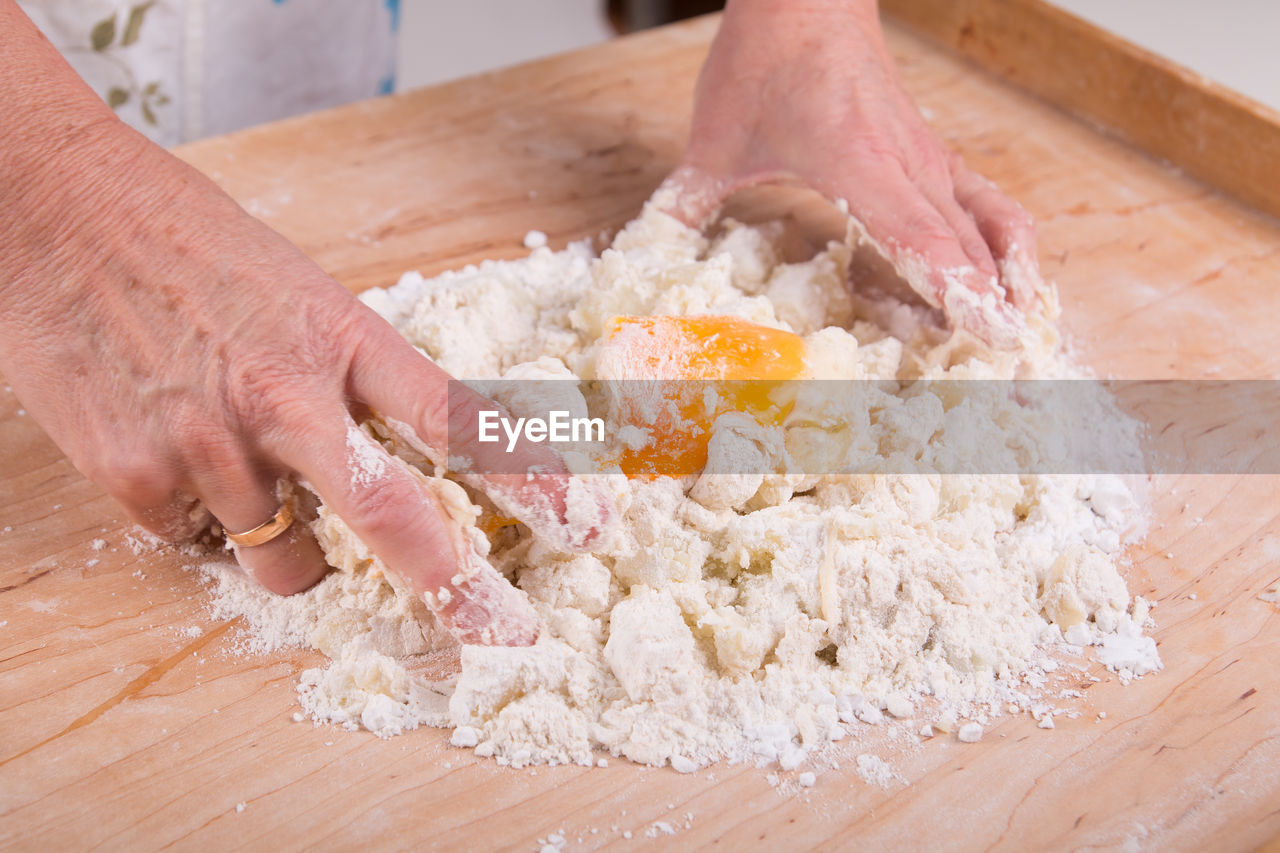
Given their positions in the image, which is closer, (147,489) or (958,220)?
(147,489)

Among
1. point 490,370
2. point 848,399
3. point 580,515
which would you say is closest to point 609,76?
point 490,370

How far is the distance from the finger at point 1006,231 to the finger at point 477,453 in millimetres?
629

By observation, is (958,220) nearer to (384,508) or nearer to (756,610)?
(756,610)

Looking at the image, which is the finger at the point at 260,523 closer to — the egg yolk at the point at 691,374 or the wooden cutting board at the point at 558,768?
the wooden cutting board at the point at 558,768

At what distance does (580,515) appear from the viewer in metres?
0.90

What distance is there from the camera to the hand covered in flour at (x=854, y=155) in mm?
1212

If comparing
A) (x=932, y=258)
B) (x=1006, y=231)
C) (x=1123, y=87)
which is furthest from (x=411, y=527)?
(x=1123, y=87)

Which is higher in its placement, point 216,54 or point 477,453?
point 216,54

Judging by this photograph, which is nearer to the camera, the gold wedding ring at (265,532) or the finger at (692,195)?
the gold wedding ring at (265,532)

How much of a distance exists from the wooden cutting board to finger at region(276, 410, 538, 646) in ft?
0.39

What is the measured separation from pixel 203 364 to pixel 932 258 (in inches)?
31.0

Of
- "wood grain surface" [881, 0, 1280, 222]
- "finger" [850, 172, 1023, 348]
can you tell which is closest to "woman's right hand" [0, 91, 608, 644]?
"finger" [850, 172, 1023, 348]

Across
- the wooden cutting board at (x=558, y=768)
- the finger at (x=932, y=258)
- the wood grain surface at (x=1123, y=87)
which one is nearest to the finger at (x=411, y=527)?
the wooden cutting board at (x=558, y=768)

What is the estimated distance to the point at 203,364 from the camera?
91 centimetres
